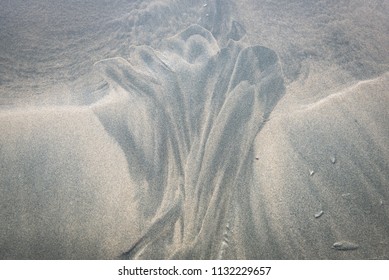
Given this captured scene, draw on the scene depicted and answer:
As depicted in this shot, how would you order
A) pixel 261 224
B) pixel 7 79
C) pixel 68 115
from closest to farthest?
pixel 261 224 → pixel 68 115 → pixel 7 79

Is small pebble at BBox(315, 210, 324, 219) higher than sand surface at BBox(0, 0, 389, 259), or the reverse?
sand surface at BBox(0, 0, 389, 259)

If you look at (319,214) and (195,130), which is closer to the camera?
(319,214)

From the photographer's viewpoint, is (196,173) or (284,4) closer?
(196,173)

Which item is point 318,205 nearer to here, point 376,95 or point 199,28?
point 376,95

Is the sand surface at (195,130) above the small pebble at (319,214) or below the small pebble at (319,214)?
above

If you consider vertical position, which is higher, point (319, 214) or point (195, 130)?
point (195, 130)

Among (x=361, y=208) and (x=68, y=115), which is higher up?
(x=68, y=115)

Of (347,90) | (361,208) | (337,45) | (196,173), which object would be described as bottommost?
(361,208)

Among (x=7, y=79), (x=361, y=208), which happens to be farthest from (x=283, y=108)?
(x=7, y=79)
